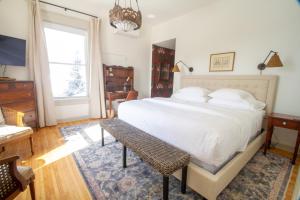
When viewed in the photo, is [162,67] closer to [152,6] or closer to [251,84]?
[152,6]

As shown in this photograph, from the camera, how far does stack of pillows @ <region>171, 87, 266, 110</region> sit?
2.46 m

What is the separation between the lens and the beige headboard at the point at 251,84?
8.27ft

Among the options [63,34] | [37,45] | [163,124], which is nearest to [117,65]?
[63,34]

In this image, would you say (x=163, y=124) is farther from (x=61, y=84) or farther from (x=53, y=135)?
(x=61, y=84)

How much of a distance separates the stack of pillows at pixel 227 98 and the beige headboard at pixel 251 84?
12 cm

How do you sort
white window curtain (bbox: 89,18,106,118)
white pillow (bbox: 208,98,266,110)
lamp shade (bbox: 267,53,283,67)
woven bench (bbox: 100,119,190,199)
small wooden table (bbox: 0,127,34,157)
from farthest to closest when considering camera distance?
white window curtain (bbox: 89,18,106,118) → white pillow (bbox: 208,98,266,110) → lamp shade (bbox: 267,53,283,67) → small wooden table (bbox: 0,127,34,157) → woven bench (bbox: 100,119,190,199)

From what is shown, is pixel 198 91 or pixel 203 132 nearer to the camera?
pixel 203 132

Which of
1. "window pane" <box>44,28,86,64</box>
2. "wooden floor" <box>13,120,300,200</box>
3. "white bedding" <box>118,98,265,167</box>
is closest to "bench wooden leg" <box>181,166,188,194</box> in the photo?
"white bedding" <box>118,98,265,167</box>

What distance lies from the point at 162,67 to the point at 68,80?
3124 millimetres

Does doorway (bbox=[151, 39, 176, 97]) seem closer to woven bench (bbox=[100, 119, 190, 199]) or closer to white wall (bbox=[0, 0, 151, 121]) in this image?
white wall (bbox=[0, 0, 151, 121])

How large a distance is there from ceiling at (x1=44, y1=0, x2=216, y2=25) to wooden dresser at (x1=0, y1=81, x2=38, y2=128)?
6.51 ft

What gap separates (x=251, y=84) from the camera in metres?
2.75

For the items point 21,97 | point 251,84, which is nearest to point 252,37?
point 251,84

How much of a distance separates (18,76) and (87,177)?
2701 mm
